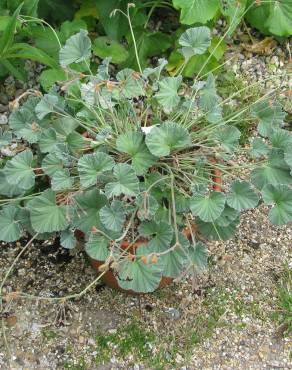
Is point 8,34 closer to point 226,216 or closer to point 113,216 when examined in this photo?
point 113,216

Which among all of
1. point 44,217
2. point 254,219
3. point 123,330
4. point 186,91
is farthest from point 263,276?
point 44,217

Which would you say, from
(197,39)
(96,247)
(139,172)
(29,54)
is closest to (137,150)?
(139,172)

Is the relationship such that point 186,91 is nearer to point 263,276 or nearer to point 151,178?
point 151,178

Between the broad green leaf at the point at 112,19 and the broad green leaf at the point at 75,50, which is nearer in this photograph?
the broad green leaf at the point at 75,50

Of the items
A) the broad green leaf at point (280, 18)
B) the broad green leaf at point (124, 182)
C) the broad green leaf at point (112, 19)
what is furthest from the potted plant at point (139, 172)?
the broad green leaf at point (280, 18)

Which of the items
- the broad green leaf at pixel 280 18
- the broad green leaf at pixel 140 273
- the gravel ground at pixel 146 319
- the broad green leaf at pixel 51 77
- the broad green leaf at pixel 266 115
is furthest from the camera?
the broad green leaf at pixel 280 18

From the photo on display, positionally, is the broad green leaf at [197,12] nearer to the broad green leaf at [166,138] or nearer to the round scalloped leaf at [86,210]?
the broad green leaf at [166,138]
